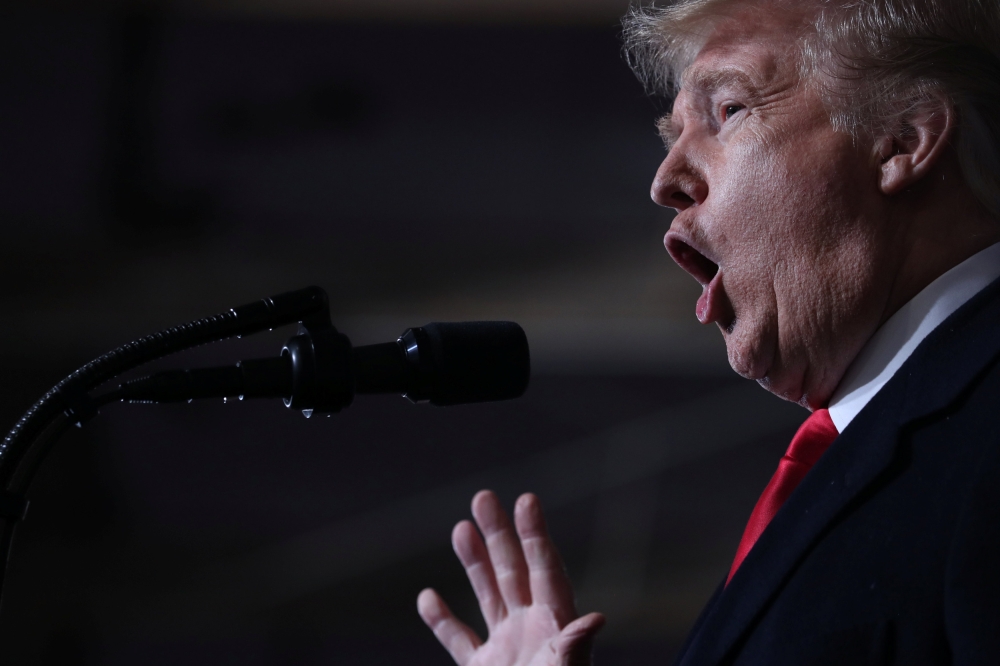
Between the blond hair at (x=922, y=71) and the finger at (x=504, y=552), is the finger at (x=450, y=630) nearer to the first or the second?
the finger at (x=504, y=552)

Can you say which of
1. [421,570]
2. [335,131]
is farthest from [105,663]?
[335,131]

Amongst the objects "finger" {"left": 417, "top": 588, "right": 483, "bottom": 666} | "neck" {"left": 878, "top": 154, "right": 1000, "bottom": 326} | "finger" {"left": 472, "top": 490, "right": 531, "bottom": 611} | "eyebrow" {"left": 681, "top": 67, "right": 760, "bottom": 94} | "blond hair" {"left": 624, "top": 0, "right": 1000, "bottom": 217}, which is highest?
"eyebrow" {"left": 681, "top": 67, "right": 760, "bottom": 94}

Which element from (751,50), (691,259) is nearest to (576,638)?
(691,259)

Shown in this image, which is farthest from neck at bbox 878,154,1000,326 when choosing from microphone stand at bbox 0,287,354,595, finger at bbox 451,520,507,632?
finger at bbox 451,520,507,632

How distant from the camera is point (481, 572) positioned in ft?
4.92

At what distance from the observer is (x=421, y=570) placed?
9.60 feet

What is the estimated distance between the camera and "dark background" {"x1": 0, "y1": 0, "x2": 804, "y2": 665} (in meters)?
2.63

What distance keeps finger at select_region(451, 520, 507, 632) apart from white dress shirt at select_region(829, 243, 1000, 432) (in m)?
0.68

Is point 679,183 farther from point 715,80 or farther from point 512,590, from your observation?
point 512,590

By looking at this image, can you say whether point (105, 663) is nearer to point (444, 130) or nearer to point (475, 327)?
point (444, 130)

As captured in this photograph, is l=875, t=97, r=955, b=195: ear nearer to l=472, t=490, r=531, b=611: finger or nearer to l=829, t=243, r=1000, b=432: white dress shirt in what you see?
l=829, t=243, r=1000, b=432: white dress shirt

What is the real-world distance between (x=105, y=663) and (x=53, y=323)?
1.04 metres

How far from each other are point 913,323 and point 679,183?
342 millimetres

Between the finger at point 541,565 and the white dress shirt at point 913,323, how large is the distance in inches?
21.5
